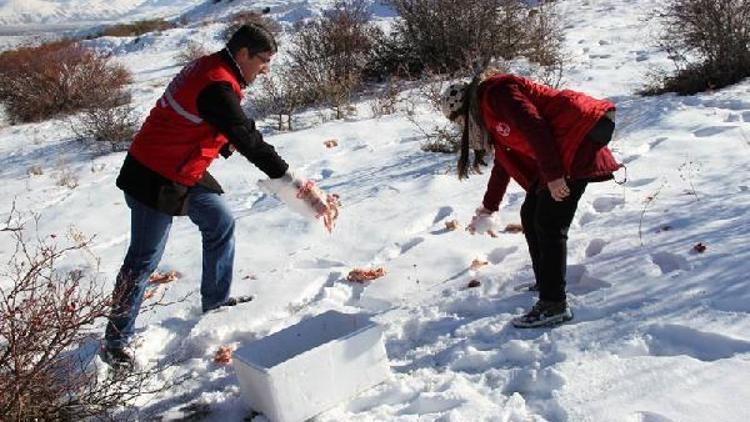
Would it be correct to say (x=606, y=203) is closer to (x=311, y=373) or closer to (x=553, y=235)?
(x=553, y=235)

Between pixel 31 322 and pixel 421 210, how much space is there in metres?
3.16

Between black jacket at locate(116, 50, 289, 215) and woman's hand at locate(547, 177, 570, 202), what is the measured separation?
121cm

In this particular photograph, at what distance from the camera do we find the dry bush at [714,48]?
7.90m

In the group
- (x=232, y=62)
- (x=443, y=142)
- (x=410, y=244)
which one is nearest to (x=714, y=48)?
(x=443, y=142)

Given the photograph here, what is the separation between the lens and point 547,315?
3340mm

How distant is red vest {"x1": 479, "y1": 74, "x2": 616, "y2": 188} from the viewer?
10.3 feet

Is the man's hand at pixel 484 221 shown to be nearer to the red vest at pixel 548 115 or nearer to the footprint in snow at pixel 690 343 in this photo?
the red vest at pixel 548 115

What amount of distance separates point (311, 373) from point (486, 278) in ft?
4.68

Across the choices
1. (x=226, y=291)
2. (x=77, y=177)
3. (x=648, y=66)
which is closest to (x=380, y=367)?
(x=226, y=291)

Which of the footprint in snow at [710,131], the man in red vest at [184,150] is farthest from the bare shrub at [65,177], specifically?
the footprint in snow at [710,131]

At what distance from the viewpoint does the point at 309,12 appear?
71.7 ft

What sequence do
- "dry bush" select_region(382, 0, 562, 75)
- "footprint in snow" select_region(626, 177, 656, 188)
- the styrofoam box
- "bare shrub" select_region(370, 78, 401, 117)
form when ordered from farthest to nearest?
"dry bush" select_region(382, 0, 562, 75)
"bare shrub" select_region(370, 78, 401, 117)
"footprint in snow" select_region(626, 177, 656, 188)
the styrofoam box

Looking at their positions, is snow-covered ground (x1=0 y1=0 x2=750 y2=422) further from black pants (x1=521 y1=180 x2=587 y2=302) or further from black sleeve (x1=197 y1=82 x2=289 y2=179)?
black sleeve (x1=197 y1=82 x2=289 y2=179)

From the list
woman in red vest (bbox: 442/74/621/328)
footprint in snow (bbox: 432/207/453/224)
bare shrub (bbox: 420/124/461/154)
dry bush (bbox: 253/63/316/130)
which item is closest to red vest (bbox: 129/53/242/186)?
woman in red vest (bbox: 442/74/621/328)
